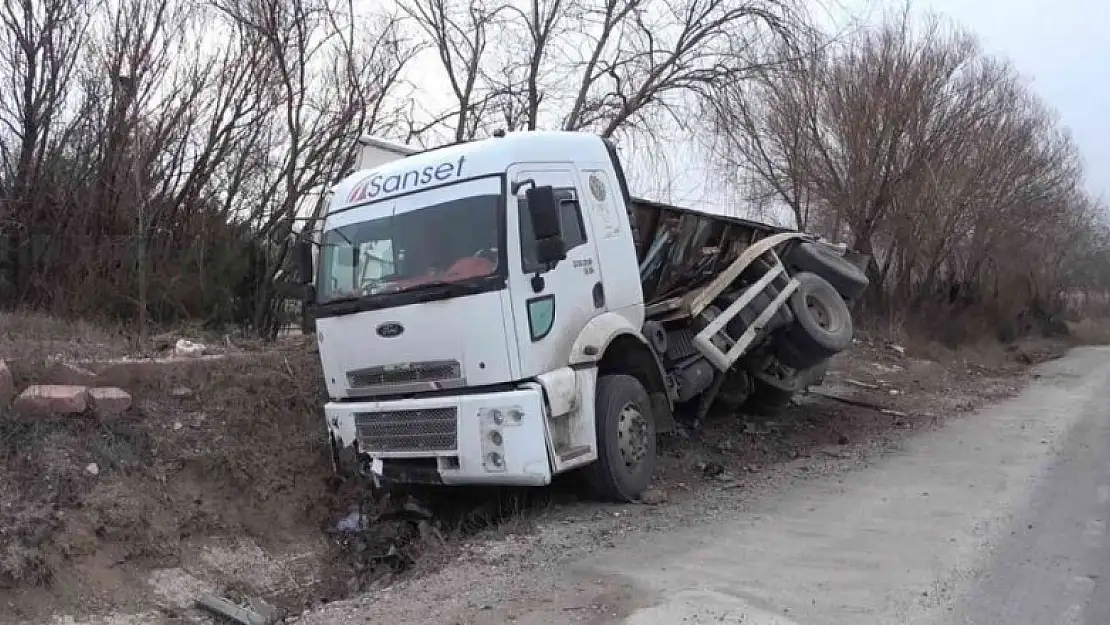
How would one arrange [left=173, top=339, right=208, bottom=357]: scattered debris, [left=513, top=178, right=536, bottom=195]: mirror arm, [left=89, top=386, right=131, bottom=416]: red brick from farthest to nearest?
[left=173, top=339, right=208, bottom=357]: scattered debris < [left=89, top=386, right=131, bottom=416]: red brick < [left=513, top=178, right=536, bottom=195]: mirror arm

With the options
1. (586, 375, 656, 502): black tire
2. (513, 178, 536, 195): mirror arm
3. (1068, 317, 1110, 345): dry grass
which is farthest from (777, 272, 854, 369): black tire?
(1068, 317, 1110, 345): dry grass

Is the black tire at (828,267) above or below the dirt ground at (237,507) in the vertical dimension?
above

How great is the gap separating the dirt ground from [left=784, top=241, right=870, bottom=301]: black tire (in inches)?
81.8

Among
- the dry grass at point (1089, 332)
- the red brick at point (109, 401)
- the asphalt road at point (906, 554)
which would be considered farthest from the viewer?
the dry grass at point (1089, 332)

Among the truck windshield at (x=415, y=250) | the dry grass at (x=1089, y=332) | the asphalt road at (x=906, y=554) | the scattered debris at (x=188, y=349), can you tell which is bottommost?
the dry grass at (x=1089, y=332)

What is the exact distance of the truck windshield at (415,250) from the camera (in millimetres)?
6688

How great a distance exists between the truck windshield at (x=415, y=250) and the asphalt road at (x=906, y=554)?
7.52 ft

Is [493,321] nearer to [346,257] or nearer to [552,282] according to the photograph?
[552,282]

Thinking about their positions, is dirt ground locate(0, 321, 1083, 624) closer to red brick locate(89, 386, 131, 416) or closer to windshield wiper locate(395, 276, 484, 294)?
red brick locate(89, 386, 131, 416)

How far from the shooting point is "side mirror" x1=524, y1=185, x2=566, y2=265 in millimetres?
6594

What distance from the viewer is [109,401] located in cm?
760

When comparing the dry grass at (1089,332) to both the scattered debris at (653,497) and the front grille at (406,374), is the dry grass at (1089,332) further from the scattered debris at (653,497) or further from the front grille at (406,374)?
the front grille at (406,374)

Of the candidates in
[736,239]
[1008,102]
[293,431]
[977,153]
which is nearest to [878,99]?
[977,153]

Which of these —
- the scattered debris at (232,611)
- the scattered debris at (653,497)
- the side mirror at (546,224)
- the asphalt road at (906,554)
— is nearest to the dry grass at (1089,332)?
the asphalt road at (906,554)
